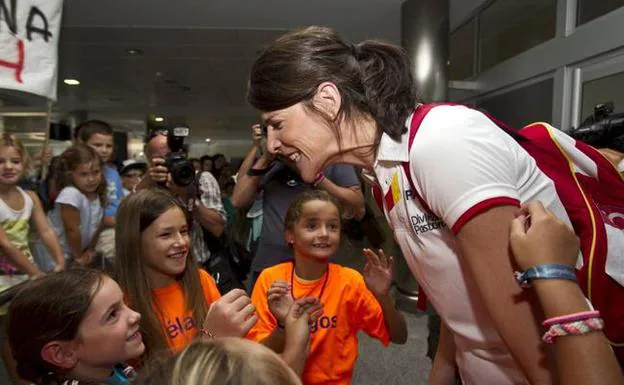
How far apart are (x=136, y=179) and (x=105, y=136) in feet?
4.30

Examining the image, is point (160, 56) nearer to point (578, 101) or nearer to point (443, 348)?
point (578, 101)

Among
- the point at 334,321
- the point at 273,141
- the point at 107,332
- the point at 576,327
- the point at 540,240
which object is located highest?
the point at 273,141

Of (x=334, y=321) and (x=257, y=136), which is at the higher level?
(x=257, y=136)

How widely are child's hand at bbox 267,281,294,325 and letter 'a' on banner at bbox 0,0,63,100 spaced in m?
1.40

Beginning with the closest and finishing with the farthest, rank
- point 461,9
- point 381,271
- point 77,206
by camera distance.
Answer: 1. point 381,271
2. point 77,206
3. point 461,9

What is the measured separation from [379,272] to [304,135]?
705mm

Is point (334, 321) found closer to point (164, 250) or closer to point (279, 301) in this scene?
point (279, 301)

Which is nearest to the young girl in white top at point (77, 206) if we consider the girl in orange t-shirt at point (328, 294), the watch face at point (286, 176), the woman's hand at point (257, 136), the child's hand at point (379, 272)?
the woman's hand at point (257, 136)

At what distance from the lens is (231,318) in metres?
1.05

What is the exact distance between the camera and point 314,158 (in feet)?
3.12

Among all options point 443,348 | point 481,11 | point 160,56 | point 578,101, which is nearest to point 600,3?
point 578,101

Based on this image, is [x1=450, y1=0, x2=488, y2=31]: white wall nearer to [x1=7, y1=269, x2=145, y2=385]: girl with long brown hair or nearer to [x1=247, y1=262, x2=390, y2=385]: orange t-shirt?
[x1=247, y1=262, x2=390, y2=385]: orange t-shirt

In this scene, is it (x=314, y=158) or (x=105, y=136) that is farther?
(x=105, y=136)

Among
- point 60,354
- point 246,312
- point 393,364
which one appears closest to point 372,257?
point 246,312
